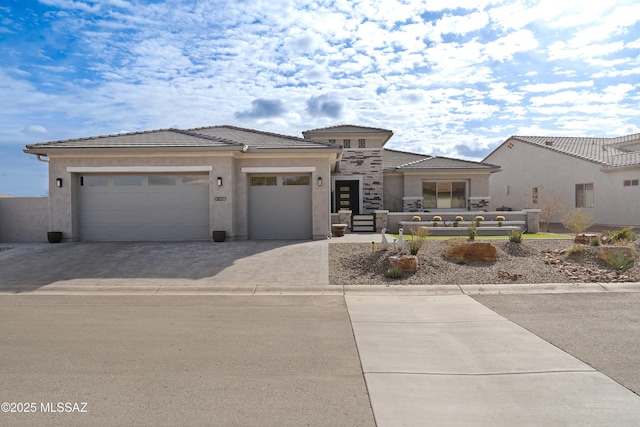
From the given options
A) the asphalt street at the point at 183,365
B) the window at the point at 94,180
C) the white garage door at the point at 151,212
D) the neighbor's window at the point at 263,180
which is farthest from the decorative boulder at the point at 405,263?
the window at the point at 94,180

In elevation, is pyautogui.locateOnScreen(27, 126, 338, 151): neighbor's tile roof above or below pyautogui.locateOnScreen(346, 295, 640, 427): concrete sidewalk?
above

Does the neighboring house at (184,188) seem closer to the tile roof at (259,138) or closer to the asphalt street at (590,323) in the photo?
the tile roof at (259,138)

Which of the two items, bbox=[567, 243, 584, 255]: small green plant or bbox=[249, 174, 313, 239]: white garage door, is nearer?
bbox=[567, 243, 584, 255]: small green plant

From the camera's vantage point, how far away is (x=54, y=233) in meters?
15.4

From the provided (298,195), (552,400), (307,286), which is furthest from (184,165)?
(552,400)

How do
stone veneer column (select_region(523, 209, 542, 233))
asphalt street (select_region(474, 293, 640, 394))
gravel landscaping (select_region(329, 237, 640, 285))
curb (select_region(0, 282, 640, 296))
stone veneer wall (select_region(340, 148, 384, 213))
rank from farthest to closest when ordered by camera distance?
stone veneer wall (select_region(340, 148, 384, 213)) → stone veneer column (select_region(523, 209, 542, 233)) → gravel landscaping (select_region(329, 237, 640, 285)) → curb (select_region(0, 282, 640, 296)) → asphalt street (select_region(474, 293, 640, 394))

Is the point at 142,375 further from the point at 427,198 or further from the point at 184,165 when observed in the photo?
the point at 427,198

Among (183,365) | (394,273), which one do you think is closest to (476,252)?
(394,273)

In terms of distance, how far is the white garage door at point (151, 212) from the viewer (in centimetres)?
1595

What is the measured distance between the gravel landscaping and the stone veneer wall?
37.9ft

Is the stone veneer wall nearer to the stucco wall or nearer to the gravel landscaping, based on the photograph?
the gravel landscaping

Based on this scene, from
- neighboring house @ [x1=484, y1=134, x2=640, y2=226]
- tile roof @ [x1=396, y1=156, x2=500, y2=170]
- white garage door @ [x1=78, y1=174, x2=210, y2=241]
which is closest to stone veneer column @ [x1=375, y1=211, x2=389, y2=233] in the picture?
tile roof @ [x1=396, y1=156, x2=500, y2=170]

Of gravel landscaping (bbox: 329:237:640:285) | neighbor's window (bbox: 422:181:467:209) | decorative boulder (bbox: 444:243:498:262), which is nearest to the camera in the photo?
gravel landscaping (bbox: 329:237:640:285)

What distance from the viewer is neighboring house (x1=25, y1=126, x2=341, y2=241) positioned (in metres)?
15.6
